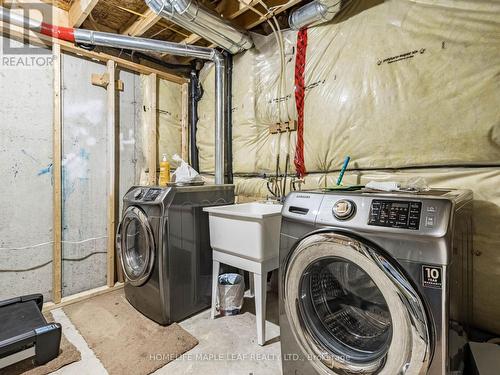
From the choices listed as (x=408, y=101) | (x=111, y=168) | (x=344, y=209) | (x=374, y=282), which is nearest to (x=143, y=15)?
(x=111, y=168)

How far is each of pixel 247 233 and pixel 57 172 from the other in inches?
65.2

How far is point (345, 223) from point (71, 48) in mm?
2529

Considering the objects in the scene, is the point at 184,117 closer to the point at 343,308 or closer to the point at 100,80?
the point at 100,80

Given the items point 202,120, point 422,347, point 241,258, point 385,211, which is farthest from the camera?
point 202,120

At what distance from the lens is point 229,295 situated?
1.92 metres

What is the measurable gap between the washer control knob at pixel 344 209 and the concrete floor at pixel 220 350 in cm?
97

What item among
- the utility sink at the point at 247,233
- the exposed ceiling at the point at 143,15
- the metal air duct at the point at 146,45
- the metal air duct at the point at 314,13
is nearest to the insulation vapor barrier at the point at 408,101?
the metal air duct at the point at 314,13

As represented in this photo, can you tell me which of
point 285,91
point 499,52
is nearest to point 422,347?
point 499,52

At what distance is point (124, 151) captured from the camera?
252 cm

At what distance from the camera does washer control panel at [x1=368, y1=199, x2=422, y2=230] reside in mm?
877

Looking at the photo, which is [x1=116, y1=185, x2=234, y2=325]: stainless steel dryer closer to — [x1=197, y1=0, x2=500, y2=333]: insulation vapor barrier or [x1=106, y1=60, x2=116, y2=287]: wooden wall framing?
[x1=106, y1=60, x2=116, y2=287]: wooden wall framing

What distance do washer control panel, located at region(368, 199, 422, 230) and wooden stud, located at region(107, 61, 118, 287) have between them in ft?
7.28

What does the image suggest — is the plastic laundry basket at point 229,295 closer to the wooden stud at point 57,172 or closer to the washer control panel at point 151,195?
the washer control panel at point 151,195

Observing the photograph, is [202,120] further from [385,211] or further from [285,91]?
[385,211]
